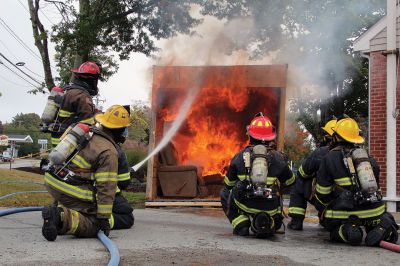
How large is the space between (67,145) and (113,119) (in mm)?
573

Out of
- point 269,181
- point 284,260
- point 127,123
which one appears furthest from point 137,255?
point 269,181

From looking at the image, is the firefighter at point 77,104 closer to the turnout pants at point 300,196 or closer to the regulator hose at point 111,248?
the regulator hose at point 111,248

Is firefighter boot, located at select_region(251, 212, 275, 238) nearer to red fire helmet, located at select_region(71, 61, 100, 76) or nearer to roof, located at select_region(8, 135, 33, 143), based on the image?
red fire helmet, located at select_region(71, 61, 100, 76)

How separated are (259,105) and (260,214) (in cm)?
564

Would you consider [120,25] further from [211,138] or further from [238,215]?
[238,215]

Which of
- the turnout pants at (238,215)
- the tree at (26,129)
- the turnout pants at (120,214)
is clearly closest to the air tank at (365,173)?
the turnout pants at (238,215)

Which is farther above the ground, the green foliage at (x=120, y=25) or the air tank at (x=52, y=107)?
the green foliage at (x=120, y=25)

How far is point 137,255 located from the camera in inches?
157

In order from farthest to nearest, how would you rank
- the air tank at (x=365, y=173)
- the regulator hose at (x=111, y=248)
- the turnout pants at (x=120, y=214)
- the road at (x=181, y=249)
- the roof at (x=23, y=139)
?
the roof at (x=23, y=139)
the turnout pants at (x=120, y=214)
the air tank at (x=365, y=173)
the road at (x=181, y=249)
the regulator hose at (x=111, y=248)

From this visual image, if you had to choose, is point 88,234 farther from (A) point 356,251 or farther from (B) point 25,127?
(B) point 25,127

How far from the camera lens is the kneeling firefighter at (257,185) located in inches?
198

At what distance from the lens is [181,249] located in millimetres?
4340

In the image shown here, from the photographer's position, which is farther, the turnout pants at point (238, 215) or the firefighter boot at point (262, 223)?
the turnout pants at point (238, 215)

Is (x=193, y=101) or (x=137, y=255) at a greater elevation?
(x=193, y=101)
